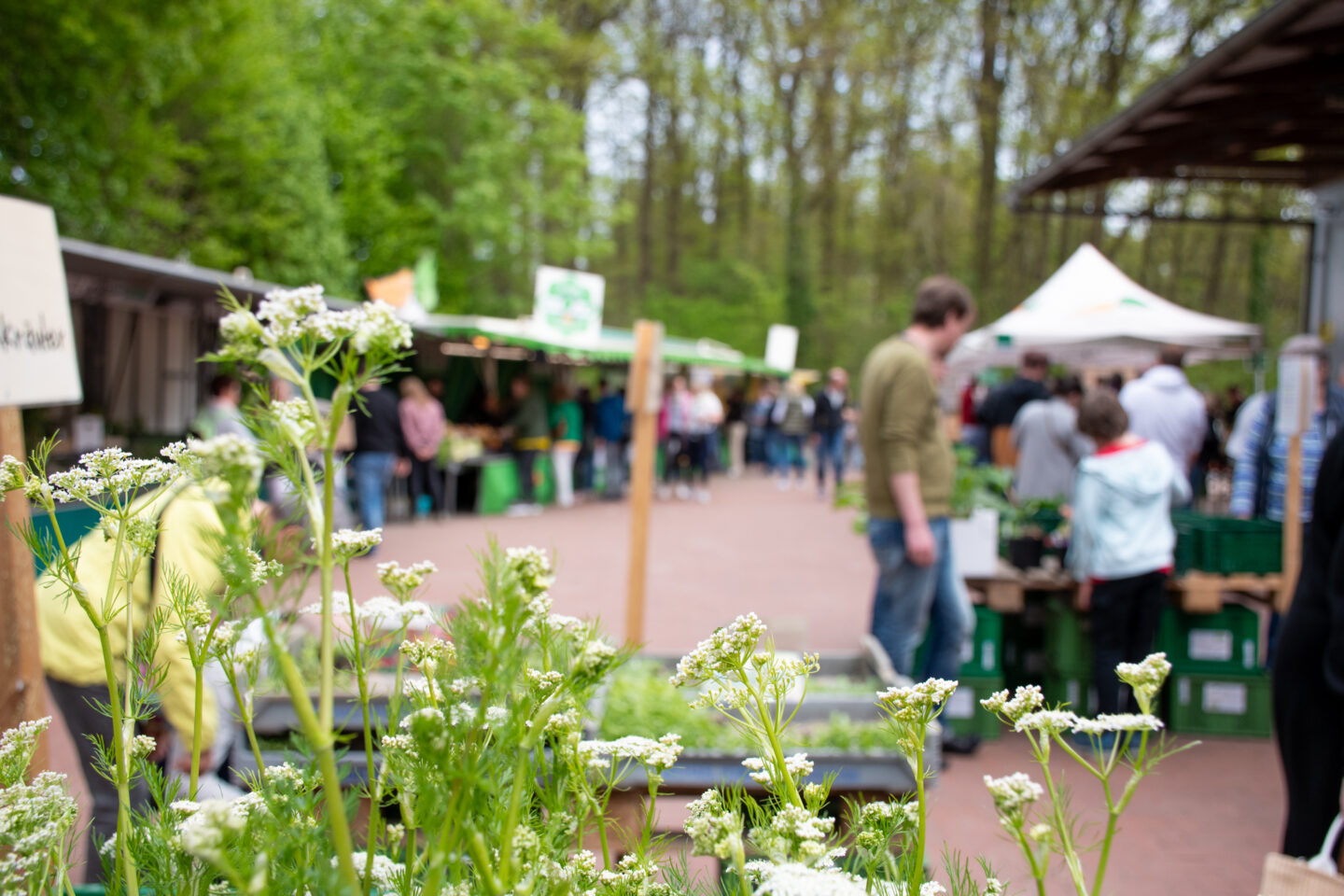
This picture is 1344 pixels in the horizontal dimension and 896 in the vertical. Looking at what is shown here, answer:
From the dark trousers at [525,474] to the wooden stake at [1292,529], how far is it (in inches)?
394

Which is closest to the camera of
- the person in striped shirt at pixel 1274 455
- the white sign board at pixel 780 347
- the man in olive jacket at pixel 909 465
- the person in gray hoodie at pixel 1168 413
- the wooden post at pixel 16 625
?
the wooden post at pixel 16 625

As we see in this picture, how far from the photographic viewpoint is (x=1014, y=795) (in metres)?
0.82

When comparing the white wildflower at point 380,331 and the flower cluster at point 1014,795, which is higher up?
the white wildflower at point 380,331

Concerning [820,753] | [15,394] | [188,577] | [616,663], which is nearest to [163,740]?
[15,394]

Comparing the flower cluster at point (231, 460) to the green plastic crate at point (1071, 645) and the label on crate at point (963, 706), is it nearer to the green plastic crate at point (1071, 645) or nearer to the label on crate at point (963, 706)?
the label on crate at point (963, 706)

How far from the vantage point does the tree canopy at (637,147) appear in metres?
14.5

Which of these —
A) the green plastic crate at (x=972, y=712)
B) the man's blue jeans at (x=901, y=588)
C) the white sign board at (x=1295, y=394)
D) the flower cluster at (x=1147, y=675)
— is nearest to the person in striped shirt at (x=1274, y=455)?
the white sign board at (x=1295, y=394)

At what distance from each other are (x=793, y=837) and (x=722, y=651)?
18 cm

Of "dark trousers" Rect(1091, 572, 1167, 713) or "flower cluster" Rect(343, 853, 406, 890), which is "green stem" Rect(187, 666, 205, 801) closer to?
"flower cluster" Rect(343, 853, 406, 890)

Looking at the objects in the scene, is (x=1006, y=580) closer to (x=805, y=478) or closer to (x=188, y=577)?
(x=188, y=577)

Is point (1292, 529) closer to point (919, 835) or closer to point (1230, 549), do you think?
point (1230, 549)

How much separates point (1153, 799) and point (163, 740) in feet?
12.7

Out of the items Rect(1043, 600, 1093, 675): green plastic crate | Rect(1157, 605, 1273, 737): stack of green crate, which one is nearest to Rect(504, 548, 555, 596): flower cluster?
Rect(1043, 600, 1093, 675): green plastic crate

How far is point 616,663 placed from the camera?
865mm
